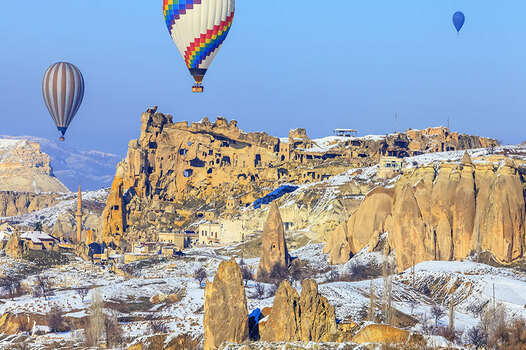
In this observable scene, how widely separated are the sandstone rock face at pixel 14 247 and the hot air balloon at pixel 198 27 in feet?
213

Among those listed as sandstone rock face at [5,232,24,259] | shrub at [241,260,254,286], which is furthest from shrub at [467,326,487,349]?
sandstone rock face at [5,232,24,259]

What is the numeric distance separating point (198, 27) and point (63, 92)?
3956 cm

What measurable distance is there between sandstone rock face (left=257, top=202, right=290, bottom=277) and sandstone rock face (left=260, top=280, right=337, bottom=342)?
152ft

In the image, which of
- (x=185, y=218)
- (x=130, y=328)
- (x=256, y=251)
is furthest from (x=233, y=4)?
(x=185, y=218)

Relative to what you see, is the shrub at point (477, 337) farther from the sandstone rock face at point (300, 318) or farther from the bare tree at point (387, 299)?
the sandstone rock face at point (300, 318)

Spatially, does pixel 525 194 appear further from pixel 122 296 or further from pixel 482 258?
pixel 122 296

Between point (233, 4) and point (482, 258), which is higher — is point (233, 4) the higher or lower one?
the higher one

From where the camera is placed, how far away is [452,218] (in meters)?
140

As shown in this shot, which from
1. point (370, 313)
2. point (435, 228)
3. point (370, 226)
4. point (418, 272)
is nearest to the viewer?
point (370, 313)

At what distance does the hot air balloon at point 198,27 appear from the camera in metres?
112

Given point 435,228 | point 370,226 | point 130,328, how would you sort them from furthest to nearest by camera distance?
1. point 370,226
2. point 435,228
3. point 130,328

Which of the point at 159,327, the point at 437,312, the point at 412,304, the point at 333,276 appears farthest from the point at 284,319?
the point at 333,276

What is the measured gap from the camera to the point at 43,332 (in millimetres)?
116125

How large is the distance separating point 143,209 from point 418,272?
78362 millimetres
